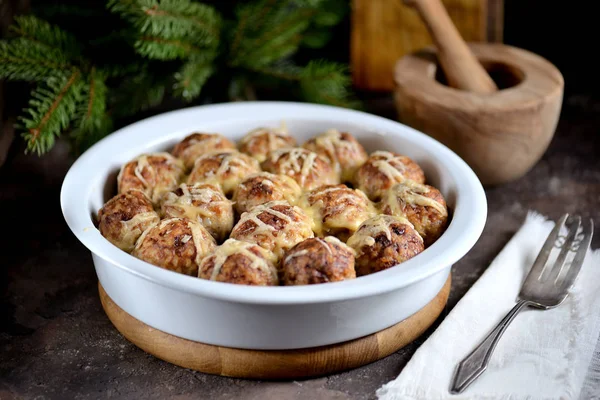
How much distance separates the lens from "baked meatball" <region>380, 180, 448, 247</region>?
5.53 feet

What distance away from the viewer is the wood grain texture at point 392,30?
265 centimetres

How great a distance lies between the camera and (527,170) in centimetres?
231

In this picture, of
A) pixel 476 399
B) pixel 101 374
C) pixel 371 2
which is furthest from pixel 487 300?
pixel 371 2

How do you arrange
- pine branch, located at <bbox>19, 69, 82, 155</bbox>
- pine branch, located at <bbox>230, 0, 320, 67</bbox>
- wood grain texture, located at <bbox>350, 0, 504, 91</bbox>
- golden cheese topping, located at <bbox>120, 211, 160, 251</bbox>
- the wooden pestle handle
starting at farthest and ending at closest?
wood grain texture, located at <bbox>350, 0, 504, 91</bbox>, pine branch, located at <bbox>230, 0, 320, 67</bbox>, the wooden pestle handle, pine branch, located at <bbox>19, 69, 82, 155</bbox>, golden cheese topping, located at <bbox>120, 211, 160, 251</bbox>

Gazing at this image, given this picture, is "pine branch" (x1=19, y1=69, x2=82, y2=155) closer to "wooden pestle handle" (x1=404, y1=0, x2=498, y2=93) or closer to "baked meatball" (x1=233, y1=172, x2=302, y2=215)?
"baked meatball" (x1=233, y1=172, x2=302, y2=215)

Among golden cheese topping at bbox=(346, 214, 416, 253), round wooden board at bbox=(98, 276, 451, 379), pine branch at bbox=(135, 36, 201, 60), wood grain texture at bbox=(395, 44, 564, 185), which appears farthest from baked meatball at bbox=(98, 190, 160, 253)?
wood grain texture at bbox=(395, 44, 564, 185)

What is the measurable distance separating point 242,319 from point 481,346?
1.70 feet

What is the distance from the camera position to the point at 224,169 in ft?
6.02

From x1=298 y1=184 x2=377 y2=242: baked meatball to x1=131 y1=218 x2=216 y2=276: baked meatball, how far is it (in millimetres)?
265

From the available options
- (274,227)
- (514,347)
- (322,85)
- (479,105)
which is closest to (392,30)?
(322,85)

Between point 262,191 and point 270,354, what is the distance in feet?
1.39

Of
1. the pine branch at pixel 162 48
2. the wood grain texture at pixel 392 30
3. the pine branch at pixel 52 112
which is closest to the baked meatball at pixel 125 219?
the pine branch at pixel 52 112

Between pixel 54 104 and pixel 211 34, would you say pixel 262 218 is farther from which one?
pixel 211 34

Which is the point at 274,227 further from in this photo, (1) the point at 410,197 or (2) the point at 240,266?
(1) the point at 410,197
